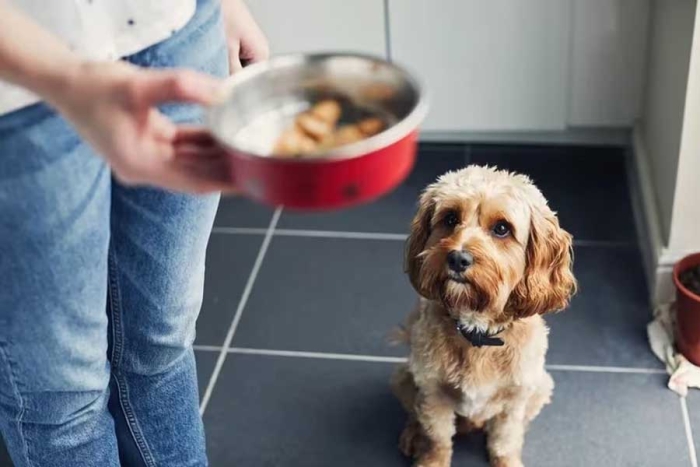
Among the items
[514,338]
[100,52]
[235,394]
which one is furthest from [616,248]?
[100,52]

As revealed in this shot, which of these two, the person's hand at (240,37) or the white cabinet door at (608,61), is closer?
the person's hand at (240,37)

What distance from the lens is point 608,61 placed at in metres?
2.36

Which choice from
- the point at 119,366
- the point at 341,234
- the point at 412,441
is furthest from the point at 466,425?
the point at 119,366

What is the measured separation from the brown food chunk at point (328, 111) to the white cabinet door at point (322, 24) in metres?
1.45

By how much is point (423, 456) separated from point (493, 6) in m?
1.08

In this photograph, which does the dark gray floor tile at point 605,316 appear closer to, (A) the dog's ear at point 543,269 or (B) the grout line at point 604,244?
(B) the grout line at point 604,244

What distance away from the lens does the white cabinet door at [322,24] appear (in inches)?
93.5

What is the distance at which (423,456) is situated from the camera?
177 cm

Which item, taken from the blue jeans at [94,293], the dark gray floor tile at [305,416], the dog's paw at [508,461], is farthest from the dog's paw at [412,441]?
the blue jeans at [94,293]

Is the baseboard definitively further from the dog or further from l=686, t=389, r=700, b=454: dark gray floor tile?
the dog

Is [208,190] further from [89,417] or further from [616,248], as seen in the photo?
[616,248]

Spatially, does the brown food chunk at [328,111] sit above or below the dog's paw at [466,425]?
above

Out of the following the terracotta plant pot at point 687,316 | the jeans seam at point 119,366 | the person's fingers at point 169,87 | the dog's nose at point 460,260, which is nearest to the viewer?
the person's fingers at point 169,87

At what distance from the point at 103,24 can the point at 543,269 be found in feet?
2.73
